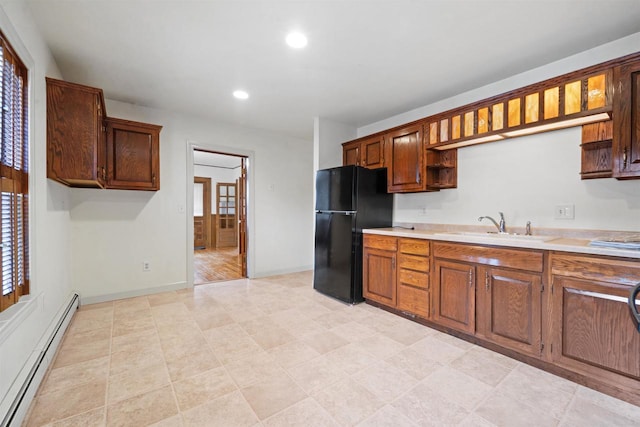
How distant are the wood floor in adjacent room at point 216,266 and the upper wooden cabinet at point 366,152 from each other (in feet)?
8.75

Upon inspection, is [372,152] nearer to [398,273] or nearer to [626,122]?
[398,273]

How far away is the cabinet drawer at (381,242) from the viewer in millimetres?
3021

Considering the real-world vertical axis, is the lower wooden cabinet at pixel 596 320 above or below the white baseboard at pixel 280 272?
above

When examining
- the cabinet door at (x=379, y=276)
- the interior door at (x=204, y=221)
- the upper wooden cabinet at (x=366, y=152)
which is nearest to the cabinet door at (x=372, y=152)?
the upper wooden cabinet at (x=366, y=152)

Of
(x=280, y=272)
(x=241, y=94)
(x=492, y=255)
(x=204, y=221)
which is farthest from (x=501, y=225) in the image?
(x=204, y=221)

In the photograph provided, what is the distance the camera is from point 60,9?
1902 mm

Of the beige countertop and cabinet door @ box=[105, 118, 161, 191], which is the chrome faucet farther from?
cabinet door @ box=[105, 118, 161, 191]

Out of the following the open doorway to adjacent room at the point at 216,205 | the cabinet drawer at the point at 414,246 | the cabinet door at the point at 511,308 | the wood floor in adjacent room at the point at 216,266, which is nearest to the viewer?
the cabinet door at the point at 511,308

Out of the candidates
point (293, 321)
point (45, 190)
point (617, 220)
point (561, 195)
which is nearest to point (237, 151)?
point (45, 190)

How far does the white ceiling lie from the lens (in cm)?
188

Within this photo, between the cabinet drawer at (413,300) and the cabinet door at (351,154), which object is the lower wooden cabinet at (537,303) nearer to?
the cabinet drawer at (413,300)

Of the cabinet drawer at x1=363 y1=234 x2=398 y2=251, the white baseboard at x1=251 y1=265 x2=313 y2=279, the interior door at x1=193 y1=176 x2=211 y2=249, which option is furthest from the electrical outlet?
the interior door at x1=193 y1=176 x2=211 y2=249

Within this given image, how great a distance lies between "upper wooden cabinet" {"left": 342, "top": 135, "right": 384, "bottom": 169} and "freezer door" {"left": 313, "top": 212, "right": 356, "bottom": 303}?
87cm

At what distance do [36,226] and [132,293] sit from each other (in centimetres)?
190
